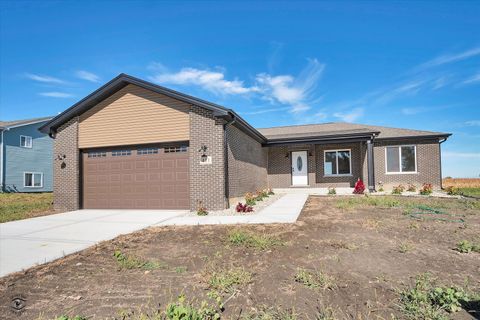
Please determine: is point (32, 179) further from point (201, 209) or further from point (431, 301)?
point (431, 301)

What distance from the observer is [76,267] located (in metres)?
4.46

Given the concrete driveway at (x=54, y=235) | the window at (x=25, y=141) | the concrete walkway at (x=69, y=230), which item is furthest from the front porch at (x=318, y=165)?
the window at (x=25, y=141)

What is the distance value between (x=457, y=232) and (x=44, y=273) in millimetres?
8100

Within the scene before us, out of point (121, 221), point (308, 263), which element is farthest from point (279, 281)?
point (121, 221)

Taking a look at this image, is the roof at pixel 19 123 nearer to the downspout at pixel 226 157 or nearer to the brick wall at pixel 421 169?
the downspout at pixel 226 157

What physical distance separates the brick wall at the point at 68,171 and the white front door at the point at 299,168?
40.2 feet

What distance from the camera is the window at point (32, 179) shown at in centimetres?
2395

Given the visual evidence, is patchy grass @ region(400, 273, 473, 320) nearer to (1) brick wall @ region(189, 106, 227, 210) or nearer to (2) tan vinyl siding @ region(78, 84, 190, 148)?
(1) brick wall @ region(189, 106, 227, 210)

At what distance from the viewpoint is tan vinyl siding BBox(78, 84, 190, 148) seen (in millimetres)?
10570

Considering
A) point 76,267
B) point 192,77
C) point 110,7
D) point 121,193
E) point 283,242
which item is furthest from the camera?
point 192,77

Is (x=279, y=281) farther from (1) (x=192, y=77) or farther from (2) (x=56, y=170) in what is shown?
(1) (x=192, y=77)

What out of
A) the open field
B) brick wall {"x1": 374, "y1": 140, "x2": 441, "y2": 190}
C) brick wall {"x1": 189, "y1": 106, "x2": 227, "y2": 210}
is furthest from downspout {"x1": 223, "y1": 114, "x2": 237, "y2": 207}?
the open field

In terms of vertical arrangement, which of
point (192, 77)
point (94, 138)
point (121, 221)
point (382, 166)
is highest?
point (192, 77)

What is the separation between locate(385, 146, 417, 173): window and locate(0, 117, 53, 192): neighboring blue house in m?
29.0
